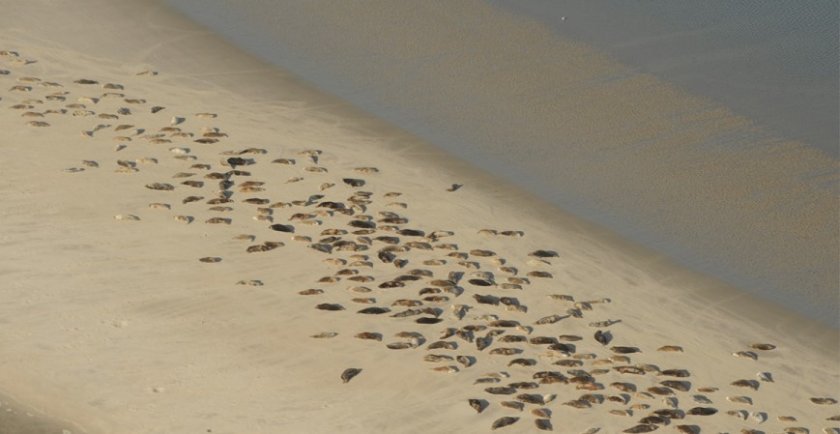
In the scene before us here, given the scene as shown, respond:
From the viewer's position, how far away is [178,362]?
10.4 metres

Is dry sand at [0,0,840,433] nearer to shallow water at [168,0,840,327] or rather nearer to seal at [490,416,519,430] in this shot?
seal at [490,416,519,430]

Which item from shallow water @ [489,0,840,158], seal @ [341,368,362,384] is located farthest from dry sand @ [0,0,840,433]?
shallow water @ [489,0,840,158]

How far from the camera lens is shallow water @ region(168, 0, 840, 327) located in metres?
13.6

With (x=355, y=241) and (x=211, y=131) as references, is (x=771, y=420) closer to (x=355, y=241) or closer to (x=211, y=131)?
(x=355, y=241)

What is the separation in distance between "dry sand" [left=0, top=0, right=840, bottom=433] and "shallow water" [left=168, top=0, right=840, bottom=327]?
460 mm

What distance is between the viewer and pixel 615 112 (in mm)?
15383

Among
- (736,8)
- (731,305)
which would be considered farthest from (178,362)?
(736,8)

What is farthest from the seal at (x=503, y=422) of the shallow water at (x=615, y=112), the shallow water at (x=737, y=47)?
the shallow water at (x=737, y=47)

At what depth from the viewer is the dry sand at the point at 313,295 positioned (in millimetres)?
10227

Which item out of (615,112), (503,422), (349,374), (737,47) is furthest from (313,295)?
(737,47)

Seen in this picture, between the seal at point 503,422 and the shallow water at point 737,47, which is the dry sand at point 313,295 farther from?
the shallow water at point 737,47

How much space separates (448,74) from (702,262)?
3870mm

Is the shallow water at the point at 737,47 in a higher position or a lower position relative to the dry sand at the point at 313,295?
higher

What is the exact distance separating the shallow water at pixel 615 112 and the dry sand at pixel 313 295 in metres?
0.46
